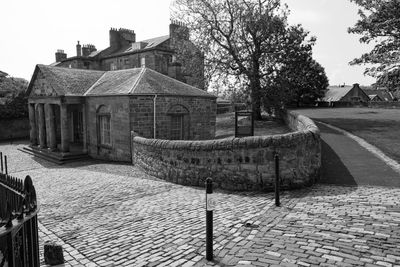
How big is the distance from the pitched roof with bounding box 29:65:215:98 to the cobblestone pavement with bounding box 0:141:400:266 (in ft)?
30.7

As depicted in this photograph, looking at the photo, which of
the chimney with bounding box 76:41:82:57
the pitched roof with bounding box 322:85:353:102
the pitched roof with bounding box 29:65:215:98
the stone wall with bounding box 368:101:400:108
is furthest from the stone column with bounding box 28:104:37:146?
the pitched roof with bounding box 322:85:353:102

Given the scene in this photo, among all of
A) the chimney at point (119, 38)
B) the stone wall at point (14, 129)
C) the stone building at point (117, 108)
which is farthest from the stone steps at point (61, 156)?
→ the chimney at point (119, 38)

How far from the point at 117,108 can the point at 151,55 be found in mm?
21284

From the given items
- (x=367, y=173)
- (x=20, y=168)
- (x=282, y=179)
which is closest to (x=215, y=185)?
(x=282, y=179)

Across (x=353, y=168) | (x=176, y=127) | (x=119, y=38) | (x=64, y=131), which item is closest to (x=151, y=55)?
(x=119, y=38)

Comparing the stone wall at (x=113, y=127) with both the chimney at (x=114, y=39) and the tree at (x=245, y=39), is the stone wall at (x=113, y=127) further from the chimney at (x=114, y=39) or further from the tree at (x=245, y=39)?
the chimney at (x=114, y=39)

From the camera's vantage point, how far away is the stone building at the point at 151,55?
30.2 metres

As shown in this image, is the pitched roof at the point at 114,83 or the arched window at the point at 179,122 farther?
the arched window at the point at 179,122

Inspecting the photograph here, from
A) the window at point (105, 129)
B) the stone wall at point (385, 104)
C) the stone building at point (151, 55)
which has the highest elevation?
the stone building at point (151, 55)

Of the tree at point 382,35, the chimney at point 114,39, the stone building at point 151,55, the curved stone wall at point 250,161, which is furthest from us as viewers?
the chimney at point 114,39

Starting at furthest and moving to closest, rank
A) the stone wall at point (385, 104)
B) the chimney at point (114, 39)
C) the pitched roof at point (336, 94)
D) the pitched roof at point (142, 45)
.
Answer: the pitched roof at point (336, 94) < the stone wall at point (385, 104) < the chimney at point (114, 39) < the pitched roof at point (142, 45)

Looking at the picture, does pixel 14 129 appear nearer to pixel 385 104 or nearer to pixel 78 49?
pixel 78 49

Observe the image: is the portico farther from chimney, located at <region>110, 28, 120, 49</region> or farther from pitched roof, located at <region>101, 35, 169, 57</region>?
chimney, located at <region>110, 28, 120, 49</region>

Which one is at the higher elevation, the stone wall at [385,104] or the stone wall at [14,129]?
the stone wall at [385,104]
